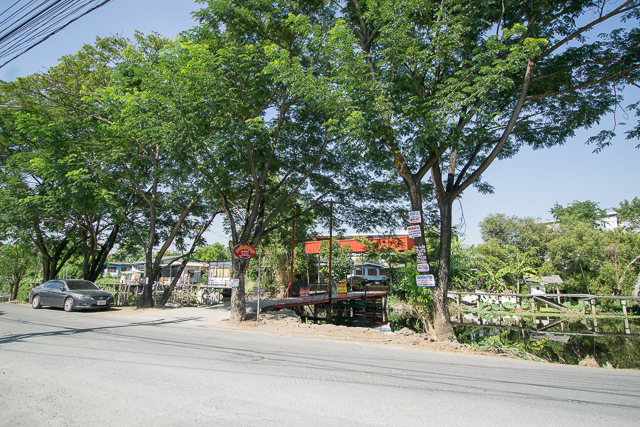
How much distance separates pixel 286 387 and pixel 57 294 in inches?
670

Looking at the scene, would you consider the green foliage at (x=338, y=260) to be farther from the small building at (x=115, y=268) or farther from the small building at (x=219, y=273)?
the small building at (x=115, y=268)

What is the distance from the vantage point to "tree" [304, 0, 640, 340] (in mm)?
9578

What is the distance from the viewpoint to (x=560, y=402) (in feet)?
17.0

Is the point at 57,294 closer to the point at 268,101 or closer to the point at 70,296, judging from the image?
the point at 70,296

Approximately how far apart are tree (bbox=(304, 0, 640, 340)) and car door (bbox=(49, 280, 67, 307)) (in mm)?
16314

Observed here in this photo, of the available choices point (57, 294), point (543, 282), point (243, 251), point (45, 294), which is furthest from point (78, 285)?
point (543, 282)

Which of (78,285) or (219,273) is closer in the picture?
(78,285)

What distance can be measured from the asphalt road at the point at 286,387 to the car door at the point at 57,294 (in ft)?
28.3

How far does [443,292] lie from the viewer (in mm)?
10898

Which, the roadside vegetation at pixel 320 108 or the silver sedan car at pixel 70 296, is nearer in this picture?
the roadside vegetation at pixel 320 108

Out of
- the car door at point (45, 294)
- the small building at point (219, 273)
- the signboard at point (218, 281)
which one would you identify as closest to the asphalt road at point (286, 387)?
the car door at point (45, 294)

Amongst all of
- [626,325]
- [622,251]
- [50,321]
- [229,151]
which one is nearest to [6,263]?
[50,321]

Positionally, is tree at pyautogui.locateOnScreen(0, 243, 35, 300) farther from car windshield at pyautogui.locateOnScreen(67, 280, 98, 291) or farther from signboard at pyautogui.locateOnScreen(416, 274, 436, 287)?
signboard at pyautogui.locateOnScreen(416, 274, 436, 287)

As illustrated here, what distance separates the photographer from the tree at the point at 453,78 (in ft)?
31.4
